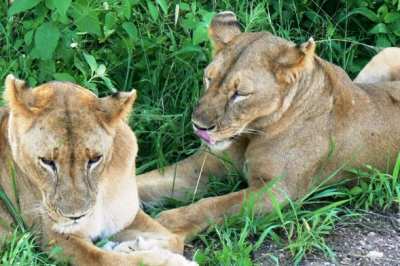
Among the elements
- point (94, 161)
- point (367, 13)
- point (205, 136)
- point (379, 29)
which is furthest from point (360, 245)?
point (367, 13)

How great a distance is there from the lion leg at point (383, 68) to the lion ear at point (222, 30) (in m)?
0.89

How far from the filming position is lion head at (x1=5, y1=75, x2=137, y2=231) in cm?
363

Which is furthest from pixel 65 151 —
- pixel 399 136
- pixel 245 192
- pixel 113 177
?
pixel 399 136

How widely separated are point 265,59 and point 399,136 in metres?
0.79

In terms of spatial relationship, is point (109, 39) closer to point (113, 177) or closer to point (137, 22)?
point (137, 22)

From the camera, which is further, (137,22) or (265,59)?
(137,22)

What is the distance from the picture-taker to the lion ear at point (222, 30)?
478cm

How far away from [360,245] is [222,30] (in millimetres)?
1197

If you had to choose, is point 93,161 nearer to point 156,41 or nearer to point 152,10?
point 152,10

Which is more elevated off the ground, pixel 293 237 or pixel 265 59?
pixel 265 59

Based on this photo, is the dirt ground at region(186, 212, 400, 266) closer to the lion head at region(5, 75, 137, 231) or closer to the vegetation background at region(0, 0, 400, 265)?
the vegetation background at region(0, 0, 400, 265)

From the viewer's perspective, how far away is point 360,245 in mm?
4359

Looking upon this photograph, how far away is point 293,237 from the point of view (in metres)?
4.38

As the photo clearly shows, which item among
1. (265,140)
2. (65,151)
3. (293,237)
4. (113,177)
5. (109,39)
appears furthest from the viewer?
(109,39)
